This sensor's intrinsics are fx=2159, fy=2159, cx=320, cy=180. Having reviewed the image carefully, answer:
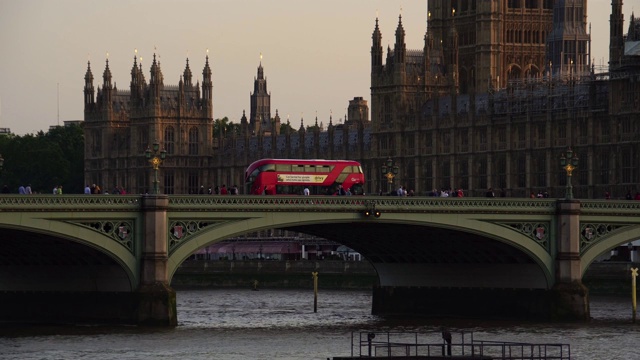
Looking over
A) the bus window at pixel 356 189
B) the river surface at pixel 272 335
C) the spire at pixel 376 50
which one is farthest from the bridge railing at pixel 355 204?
the spire at pixel 376 50

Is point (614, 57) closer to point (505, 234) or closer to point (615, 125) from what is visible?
point (615, 125)

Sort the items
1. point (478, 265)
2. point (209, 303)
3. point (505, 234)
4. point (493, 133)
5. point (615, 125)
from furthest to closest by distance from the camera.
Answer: point (493, 133), point (615, 125), point (209, 303), point (478, 265), point (505, 234)

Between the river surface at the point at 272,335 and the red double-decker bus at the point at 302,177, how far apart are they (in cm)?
671

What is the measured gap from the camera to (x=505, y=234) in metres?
97.1

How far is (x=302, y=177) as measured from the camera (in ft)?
377

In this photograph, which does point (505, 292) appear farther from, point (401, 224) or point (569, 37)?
point (569, 37)

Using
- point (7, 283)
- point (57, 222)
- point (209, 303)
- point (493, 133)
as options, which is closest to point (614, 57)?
point (493, 133)

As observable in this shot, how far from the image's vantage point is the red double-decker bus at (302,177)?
114 m

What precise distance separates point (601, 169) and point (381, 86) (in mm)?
37711

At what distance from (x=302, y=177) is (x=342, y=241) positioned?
28.5 ft

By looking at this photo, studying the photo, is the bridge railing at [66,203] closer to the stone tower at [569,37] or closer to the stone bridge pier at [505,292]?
the stone bridge pier at [505,292]

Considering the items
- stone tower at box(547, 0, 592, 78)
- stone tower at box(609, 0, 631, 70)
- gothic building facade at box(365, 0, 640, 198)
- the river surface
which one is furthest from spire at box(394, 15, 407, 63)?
the river surface

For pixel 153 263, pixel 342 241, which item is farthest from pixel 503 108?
pixel 153 263

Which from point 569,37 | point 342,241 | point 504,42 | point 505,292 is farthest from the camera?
point 504,42
